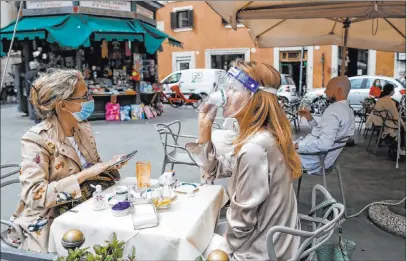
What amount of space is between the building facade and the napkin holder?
1656cm

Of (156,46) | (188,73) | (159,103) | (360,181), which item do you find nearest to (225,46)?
(188,73)

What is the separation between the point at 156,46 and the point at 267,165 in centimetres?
935

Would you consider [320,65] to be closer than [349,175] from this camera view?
No

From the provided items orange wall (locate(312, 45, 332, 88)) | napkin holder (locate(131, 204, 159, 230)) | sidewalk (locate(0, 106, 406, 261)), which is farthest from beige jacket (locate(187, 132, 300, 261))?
orange wall (locate(312, 45, 332, 88))

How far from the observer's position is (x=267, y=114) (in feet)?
5.26

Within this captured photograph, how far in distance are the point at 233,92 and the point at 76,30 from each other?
8251 millimetres

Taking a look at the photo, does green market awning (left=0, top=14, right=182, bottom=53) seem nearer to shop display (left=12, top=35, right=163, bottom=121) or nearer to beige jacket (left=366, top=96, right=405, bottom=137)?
shop display (left=12, top=35, right=163, bottom=121)

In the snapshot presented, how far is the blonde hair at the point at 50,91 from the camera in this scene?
6.59ft

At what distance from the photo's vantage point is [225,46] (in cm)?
1888

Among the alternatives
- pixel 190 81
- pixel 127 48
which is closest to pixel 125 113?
pixel 127 48

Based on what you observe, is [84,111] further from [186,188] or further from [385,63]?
[385,63]

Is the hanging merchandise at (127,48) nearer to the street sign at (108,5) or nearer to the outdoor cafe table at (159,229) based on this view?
the street sign at (108,5)

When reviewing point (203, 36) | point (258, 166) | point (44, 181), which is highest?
point (203, 36)

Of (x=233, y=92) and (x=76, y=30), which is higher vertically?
(x=76, y=30)
